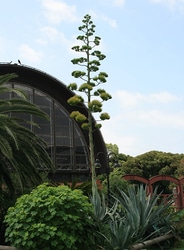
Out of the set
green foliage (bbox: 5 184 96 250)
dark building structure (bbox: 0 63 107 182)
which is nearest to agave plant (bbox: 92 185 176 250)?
green foliage (bbox: 5 184 96 250)

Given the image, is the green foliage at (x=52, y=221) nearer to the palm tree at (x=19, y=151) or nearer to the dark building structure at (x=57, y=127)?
the palm tree at (x=19, y=151)

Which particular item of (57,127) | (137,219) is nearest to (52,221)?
(137,219)

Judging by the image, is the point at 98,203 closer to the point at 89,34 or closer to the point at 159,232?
the point at 159,232

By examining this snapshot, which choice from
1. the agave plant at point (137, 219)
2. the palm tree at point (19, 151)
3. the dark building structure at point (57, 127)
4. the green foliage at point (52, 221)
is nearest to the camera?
the green foliage at point (52, 221)

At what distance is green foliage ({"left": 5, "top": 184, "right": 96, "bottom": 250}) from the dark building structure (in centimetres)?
2565

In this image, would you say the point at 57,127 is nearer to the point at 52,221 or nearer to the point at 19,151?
the point at 19,151

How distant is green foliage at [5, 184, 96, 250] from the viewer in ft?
27.4

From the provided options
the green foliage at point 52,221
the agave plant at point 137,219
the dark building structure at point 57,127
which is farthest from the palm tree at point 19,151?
the dark building structure at point 57,127

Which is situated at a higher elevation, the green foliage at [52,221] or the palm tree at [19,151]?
the palm tree at [19,151]

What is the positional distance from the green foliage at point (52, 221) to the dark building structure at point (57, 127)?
25.6 meters

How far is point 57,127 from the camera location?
117 ft

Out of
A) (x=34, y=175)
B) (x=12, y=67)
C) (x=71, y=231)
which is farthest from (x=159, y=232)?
(x=12, y=67)

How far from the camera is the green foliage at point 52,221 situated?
8.35 metres

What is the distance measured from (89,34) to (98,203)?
9.03 metres
